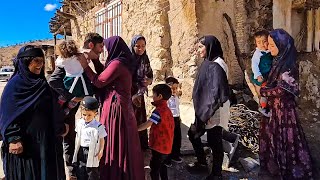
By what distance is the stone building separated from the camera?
5273 millimetres

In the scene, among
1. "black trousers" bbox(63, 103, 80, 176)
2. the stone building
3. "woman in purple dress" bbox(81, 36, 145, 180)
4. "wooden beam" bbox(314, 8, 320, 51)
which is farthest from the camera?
"wooden beam" bbox(314, 8, 320, 51)

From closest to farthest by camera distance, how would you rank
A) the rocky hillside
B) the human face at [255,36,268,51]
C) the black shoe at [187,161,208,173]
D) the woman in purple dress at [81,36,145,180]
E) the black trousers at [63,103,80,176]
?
the woman in purple dress at [81,36,145,180] → the black trousers at [63,103,80,176] → the human face at [255,36,268,51] → the black shoe at [187,161,208,173] → the rocky hillside

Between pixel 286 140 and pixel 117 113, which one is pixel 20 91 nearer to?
pixel 117 113

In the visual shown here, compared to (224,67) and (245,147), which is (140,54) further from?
(245,147)

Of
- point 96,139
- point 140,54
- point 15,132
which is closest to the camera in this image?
point 15,132

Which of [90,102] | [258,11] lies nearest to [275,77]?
[90,102]

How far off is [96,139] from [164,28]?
3241mm

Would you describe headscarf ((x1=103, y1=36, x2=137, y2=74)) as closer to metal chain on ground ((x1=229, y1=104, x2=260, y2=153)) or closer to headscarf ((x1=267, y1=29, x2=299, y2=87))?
headscarf ((x1=267, y1=29, x2=299, y2=87))

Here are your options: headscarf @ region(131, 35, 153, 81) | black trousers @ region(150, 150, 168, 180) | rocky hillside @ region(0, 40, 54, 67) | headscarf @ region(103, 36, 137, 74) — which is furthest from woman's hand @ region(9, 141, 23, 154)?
rocky hillside @ region(0, 40, 54, 67)

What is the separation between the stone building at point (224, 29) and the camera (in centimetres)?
527

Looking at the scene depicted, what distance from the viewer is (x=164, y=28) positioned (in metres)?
5.68

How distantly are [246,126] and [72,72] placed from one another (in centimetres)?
278

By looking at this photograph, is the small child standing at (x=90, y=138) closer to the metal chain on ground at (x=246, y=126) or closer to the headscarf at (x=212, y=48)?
the headscarf at (x=212, y=48)

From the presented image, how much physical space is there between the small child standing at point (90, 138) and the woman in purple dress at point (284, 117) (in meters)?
1.78
